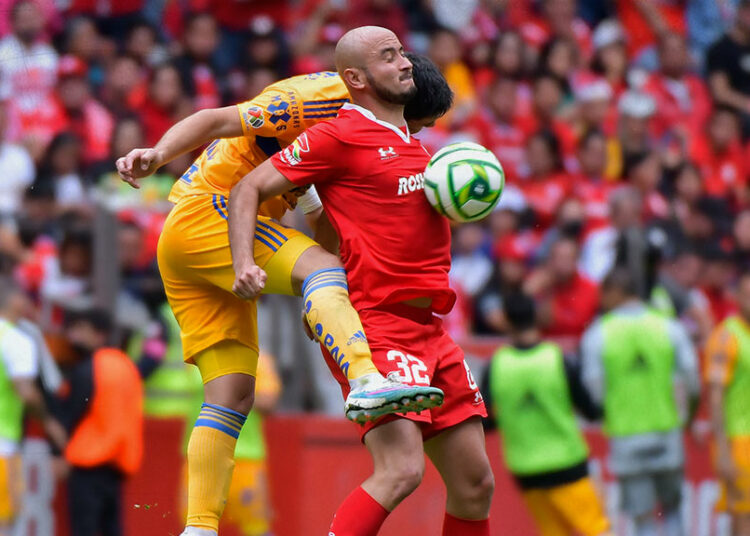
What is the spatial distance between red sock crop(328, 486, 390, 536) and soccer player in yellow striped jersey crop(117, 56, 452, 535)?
560 mm

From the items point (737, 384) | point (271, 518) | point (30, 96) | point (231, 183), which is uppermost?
point (30, 96)

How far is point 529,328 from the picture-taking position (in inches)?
375

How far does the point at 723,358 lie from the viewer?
10.2 meters

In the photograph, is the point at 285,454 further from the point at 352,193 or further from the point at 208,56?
the point at 352,193

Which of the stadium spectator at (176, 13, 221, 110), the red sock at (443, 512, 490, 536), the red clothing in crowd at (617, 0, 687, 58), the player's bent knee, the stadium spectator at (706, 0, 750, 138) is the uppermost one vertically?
the red clothing in crowd at (617, 0, 687, 58)

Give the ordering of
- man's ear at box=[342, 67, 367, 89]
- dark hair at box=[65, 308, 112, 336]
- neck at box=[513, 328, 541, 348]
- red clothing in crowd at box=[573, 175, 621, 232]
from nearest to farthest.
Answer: man's ear at box=[342, 67, 367, 89], neck at box=[513, 328, 541, 348], dark hair at box=[65, 308, 112, 336], red clothing in crowd at box=[573, 175, 621, 232]

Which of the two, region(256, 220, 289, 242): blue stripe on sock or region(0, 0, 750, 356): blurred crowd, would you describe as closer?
region(256, 220, 289, 242): blue stripe on sock

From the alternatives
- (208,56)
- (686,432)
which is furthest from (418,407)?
(208,56)

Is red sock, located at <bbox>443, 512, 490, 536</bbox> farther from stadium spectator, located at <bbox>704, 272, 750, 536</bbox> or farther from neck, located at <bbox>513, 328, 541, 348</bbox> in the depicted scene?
stadium spectator, located at <bbox>704, 272, 750, 536</bbox>

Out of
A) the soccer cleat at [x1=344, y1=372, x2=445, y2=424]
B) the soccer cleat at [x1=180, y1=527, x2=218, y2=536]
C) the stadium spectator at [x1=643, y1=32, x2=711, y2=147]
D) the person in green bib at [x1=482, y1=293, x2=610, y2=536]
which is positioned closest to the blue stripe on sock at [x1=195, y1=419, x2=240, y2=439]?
the soccer cleat at [x1=180, y1=527, x2=218, y2=536]

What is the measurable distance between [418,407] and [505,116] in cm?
811

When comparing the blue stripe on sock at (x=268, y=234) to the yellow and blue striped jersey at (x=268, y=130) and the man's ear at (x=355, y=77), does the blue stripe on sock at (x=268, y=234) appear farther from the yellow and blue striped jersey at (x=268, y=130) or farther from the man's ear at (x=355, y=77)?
the man's ear at (x=355, y=77)

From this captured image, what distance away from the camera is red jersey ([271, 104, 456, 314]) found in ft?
18.6

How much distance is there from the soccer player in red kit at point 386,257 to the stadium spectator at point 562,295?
17.2ft
